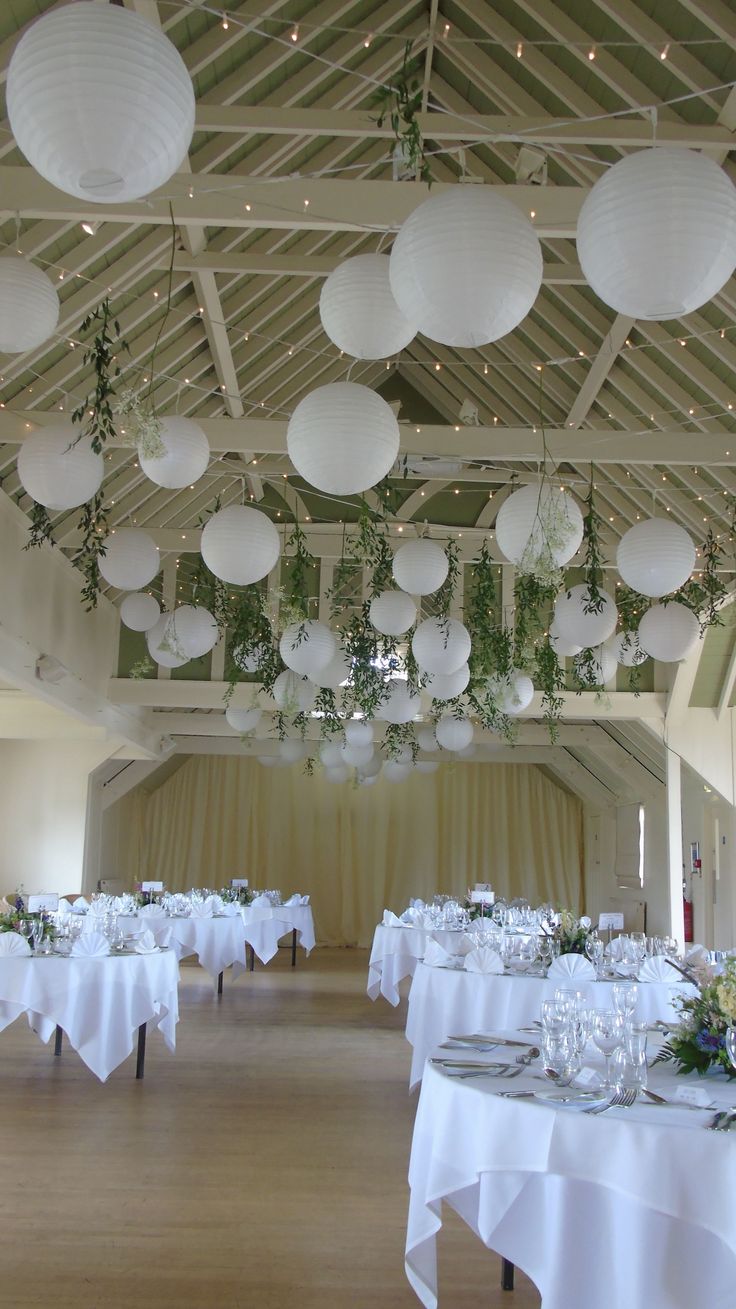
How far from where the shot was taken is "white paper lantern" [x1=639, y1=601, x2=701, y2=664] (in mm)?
6586

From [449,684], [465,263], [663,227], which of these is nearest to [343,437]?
[465,263]

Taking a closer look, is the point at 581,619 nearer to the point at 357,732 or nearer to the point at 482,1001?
the point at 482,1001

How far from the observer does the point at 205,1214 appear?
4246mm

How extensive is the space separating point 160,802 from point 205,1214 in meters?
14.4

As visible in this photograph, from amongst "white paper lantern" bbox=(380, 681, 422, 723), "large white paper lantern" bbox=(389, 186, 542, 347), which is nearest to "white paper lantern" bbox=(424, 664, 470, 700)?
"white paper lantern" bbox=(380, 681, 422, 723)

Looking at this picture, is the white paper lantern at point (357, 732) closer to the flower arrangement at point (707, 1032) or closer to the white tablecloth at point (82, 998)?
the white tablecloth at point (82, 998)

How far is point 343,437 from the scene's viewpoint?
3734mm

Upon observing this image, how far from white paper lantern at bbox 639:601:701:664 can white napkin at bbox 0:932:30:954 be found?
13.4 feet

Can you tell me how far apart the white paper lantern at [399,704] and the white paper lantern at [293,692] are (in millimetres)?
696

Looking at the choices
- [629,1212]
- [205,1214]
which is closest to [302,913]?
[205,1214]

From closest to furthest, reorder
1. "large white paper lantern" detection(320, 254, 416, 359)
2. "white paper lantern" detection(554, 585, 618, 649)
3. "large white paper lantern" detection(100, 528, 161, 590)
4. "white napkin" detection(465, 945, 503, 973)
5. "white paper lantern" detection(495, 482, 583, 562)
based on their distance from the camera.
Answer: "large white paper lantern" detection(320, 254, 416, 359) < "white paper lantern" detection(495, 482, 583, 562) < "white napkin" detection(465, 945, 503, 973) < "large white paper lantern" detection(100, 528, 161, 590) < "white paper lantern" detection(554, 585, 618, 649)

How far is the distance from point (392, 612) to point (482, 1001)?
97.2 inches

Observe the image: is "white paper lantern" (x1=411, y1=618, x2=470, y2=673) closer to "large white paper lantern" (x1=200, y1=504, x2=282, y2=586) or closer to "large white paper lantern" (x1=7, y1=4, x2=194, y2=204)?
"large white paper lantern" (x1=200, y1=504, x2=282, y2=586)

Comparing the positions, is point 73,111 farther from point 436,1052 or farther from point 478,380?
point 478,380
